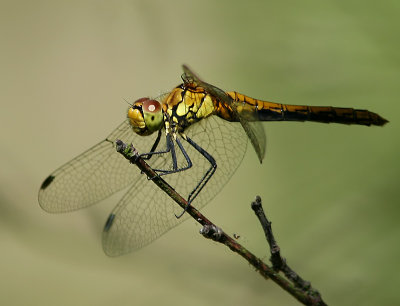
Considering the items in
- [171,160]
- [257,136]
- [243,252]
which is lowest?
[243,252]

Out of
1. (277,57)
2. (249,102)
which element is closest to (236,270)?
(249,102)

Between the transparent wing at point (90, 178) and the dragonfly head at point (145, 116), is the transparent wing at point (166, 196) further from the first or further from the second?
the dragonfly head at point (145, 116)

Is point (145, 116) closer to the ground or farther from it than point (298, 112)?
closer to the ground

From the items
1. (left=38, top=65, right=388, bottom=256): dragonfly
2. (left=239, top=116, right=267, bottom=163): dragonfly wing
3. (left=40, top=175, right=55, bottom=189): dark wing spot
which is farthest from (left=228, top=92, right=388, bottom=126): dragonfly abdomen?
(left=40, top=175, right=55, bottom=189): dark wing spot

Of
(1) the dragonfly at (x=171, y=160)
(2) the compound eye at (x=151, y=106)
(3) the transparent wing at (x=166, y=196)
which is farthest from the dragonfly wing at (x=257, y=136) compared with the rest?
(2) the compound eye at (x=151, y=106)

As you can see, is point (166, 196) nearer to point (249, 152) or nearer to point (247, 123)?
point (247, 123)

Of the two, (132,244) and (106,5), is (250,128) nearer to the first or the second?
(132,244)

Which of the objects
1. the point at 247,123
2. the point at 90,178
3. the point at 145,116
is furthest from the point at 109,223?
the point at 247,123
